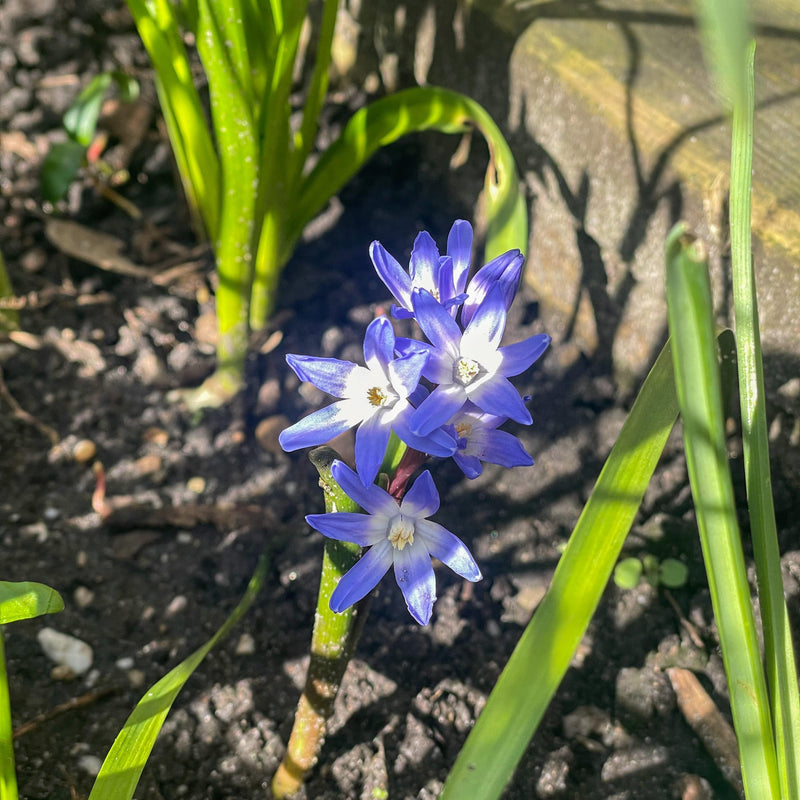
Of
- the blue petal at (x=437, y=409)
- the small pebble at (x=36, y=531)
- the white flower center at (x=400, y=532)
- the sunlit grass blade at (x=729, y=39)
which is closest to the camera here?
the sunlit grass blade at (x=729, y=39)

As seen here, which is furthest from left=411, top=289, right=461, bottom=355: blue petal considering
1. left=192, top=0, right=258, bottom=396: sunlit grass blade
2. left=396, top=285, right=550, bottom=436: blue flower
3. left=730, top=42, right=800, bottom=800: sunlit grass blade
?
left=192, top=0, right=258, bottom=396: sunlit grass blade

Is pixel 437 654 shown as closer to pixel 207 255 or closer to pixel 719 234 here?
pixel 719 234

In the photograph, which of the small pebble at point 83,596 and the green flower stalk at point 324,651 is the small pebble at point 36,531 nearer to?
the small pebble at point 83,596

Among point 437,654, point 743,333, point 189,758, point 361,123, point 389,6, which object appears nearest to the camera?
point 743,333

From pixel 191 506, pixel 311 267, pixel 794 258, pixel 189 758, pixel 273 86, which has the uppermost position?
pixel 273 86

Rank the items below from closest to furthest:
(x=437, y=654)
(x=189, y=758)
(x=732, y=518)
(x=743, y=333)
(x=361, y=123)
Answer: (x=732, y=518)
(x=743, y=333)
(x=189, y=758)
(x=437, y=654)
(x=361, y=123)

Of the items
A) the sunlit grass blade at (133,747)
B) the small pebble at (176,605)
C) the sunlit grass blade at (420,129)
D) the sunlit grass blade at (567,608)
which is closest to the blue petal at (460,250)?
the sunlit grass blade at (567,608)

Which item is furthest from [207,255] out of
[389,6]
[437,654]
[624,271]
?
[437,654]
